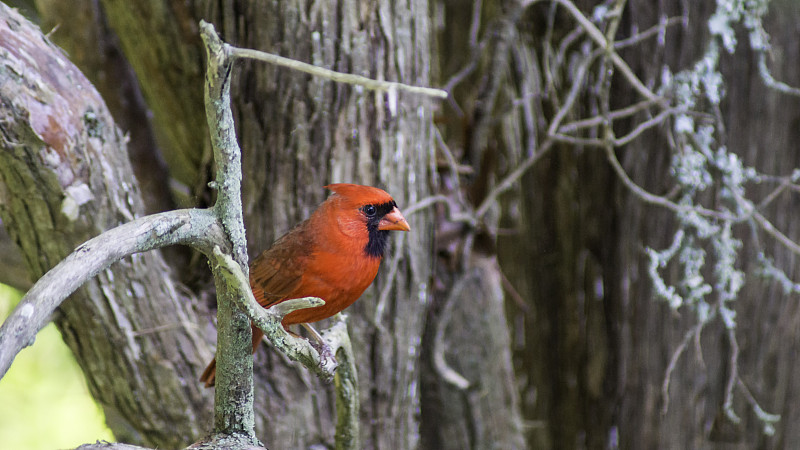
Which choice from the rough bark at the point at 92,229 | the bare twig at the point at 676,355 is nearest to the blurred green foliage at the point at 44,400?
the rough bark at the point at 92,229

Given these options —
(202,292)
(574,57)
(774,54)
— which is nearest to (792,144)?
(774,54)

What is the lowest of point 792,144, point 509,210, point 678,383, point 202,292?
point 678,383

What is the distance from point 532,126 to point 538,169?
0.43 ft

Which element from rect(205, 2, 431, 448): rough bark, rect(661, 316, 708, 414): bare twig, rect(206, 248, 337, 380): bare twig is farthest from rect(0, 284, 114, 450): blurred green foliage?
rect(206, 248, 337, 380): bare twig

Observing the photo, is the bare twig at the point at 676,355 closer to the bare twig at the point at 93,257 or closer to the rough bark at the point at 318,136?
the rough bark at the point at 318,136

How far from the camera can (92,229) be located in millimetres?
1268

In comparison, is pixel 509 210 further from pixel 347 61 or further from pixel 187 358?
pixel 187 358

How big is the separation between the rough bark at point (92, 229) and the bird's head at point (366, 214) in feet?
2.02

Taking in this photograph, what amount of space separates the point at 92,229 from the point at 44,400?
2.78 meters

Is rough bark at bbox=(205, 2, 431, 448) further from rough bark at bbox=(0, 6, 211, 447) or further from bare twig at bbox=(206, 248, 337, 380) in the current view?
bare twig at bbox=(206, 248, 337, 380)


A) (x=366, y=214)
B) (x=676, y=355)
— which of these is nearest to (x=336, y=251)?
(x=366, y=214)

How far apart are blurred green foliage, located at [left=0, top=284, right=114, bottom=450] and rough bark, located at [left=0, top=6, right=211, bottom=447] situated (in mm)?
2340

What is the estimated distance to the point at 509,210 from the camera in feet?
6.81

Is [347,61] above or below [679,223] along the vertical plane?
above
